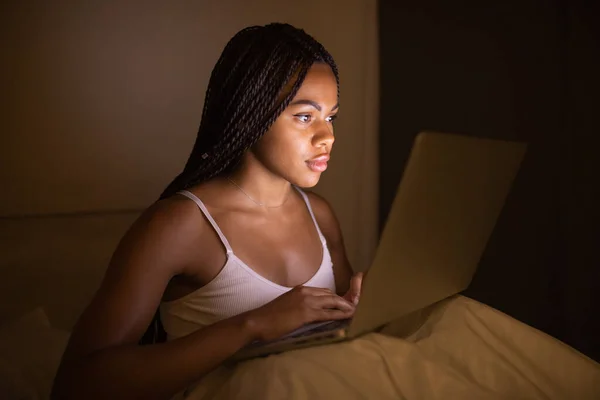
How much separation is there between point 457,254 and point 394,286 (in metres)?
0.17

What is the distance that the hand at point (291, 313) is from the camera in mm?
844

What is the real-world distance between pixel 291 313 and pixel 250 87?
1.22 feet

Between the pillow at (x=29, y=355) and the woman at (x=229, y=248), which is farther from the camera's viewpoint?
the pillow at (x=29, y=355)

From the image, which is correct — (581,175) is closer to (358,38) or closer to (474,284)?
(474,284)

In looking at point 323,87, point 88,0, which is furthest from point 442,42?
point 88,0

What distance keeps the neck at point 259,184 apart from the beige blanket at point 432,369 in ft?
1.13

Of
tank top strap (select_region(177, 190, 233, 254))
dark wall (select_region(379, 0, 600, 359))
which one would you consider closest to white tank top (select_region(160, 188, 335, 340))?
tank top strap (select_region(177, 190, 233, 254))

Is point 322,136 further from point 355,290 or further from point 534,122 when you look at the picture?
point 534,122

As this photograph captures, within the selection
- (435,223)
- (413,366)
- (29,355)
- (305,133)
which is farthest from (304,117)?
(29,355)

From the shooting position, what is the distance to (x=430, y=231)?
2.69 ft

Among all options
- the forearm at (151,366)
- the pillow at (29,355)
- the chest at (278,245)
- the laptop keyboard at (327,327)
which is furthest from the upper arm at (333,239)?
the pillow at (29,355)

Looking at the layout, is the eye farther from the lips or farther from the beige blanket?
the beige blanket

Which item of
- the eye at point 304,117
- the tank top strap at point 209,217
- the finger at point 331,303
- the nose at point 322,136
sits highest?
the eye at point 304,117

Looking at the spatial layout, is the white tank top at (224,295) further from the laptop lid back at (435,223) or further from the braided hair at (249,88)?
the laptop lid back at (435,223)
